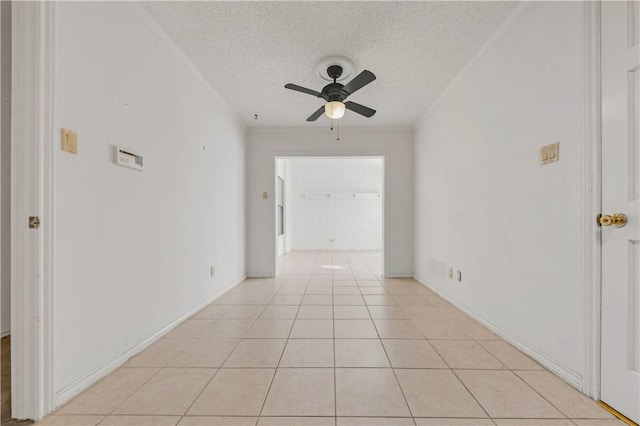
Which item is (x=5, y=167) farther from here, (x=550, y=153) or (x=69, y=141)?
(x=550, y=153)

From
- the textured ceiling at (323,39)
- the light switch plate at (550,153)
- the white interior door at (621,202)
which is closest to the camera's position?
the white interior door at (621,202)

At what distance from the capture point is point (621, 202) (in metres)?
1.30

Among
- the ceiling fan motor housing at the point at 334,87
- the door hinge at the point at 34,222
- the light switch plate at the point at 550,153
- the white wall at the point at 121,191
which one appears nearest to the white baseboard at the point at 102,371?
the white wall at the point at 121,191

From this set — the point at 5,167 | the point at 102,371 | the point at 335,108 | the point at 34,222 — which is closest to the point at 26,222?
the point at 34,222

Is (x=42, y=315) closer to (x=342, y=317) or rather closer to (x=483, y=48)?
(x=342, y=317)

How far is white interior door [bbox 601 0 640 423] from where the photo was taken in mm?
1252

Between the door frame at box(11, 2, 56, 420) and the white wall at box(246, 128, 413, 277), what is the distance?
3.20 metres

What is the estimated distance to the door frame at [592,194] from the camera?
1.40m

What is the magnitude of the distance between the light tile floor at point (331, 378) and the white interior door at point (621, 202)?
219mm

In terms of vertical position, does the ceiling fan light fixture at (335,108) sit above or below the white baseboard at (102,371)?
above

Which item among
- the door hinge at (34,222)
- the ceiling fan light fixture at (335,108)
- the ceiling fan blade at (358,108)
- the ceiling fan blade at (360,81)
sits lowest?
the door hinge at (34,222)

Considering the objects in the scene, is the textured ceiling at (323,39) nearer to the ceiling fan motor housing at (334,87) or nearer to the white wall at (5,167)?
the ceiling fan motor housing at (334,87)

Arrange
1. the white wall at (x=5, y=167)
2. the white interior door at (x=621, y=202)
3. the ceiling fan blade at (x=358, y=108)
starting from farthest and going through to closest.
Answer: the ceiling fan blade at (x=358, y=108) → the white wall at (x=5, y=167) → the white interior door at (x=621, y=202)

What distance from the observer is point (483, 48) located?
2.34 metres
